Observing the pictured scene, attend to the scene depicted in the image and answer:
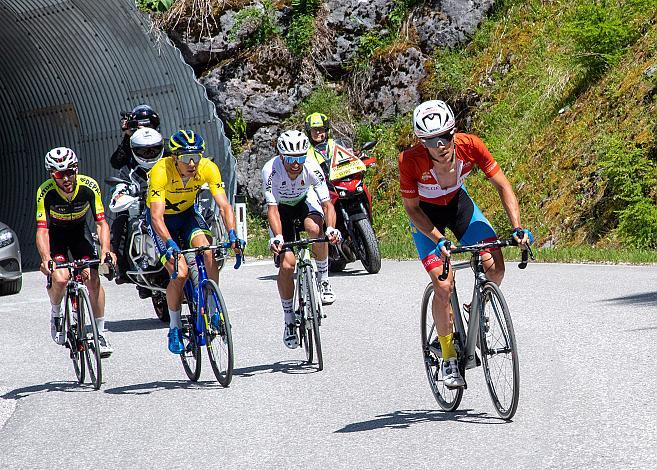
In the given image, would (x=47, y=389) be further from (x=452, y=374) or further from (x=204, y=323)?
(x=452, y=374)

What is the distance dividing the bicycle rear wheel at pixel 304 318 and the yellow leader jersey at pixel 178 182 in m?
1.01

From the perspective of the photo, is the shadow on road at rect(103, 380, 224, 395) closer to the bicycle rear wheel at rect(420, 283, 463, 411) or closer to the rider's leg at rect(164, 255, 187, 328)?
the rider's leg at rect(164, 255, 187, 328)

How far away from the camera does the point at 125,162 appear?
Answer: 13.6m

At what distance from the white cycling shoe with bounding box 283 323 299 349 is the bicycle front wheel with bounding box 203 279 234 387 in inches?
34.8

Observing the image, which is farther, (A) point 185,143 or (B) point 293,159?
(B) point 293,159

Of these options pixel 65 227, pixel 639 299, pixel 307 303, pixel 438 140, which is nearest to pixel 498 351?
pixel 438 140

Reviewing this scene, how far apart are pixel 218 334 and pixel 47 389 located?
153 centimetres

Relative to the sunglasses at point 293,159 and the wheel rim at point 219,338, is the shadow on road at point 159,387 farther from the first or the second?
the sunglasses at point 293,159

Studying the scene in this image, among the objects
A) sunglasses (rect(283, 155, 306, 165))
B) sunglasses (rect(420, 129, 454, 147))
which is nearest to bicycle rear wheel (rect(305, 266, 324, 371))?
sunglasses (rect(283, 155, 306, 165))

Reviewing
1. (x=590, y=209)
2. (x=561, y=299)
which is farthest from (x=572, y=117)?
A: (x=561, y=299)

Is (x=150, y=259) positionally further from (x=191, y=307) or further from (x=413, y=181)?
(x=413, y=181)

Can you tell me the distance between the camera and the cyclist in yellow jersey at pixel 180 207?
930 centimetres

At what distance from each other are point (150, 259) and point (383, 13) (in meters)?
14.7

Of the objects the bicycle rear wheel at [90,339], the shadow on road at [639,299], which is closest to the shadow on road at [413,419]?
the bicycle rear wheel at [90,339]
